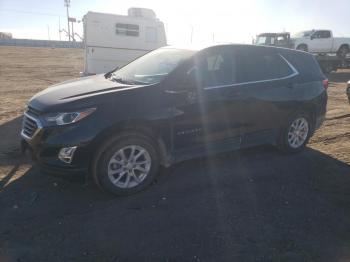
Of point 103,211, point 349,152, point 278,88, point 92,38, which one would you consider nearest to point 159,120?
point 103,211

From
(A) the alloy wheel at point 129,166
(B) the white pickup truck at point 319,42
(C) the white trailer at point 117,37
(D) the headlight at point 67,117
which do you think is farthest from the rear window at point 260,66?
(B) the white pickup truck at point 319,42

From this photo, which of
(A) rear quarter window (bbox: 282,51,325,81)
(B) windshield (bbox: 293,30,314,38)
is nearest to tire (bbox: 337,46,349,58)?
(B) windshield (bbox: 293,30,314,38)

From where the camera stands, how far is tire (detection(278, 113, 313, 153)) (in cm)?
589

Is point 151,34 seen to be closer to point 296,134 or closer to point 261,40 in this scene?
point 296,134

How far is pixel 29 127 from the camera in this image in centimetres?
436

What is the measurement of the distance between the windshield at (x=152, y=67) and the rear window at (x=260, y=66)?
837mm

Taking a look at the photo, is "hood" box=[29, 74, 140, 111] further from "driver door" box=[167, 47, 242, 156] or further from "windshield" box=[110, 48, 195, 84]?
"driver door" box=[167, 47, 242, 156]

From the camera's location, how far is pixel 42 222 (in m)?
3.84

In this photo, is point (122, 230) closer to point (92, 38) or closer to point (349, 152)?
point (349, 152)

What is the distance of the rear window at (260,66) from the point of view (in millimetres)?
5285

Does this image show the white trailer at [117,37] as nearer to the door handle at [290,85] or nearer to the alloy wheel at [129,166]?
the door handle at [290,85]

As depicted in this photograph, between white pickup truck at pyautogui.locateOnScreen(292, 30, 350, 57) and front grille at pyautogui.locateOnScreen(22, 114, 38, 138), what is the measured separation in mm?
22612

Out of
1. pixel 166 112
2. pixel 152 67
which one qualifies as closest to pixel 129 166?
pixel 166 112

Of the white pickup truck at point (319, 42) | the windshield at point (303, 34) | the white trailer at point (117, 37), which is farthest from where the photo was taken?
the windshield at point (303, 34)
